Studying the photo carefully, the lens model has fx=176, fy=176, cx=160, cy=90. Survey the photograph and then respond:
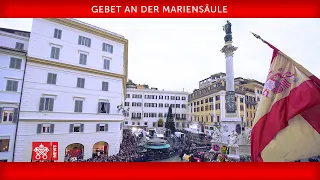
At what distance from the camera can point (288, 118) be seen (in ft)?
9.19

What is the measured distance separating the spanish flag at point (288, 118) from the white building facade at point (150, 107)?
36.4 meters

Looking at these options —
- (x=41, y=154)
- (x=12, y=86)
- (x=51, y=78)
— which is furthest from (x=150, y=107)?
(x=41, y=154)

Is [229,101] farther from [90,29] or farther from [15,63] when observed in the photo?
[15,63]

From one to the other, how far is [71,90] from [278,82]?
14524mm

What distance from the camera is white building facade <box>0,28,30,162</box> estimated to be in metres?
11.8

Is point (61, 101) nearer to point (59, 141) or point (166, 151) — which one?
point (59, 141)

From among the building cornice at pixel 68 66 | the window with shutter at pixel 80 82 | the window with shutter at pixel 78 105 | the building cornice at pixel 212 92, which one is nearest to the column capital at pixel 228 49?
the building cornice at pixel 68 66

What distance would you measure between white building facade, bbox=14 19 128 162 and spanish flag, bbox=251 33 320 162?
14142 millimetres

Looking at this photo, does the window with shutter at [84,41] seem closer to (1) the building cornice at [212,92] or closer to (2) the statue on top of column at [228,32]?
(2) the statue on top of column at [228,32]

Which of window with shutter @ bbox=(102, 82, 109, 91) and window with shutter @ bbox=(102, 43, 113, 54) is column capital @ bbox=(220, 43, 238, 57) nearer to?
window with shutter @ bbox=(102, 43, 113, 54)

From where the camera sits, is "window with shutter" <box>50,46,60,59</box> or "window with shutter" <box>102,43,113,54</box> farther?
"window with shutter" <box>102,43,113,54</box>

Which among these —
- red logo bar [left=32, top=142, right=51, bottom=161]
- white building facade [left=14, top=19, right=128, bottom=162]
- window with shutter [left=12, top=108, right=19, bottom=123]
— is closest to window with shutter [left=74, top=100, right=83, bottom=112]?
white building facade [left=14, top=19, right=128, bottom=162]

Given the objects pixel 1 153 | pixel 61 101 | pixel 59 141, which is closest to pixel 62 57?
pixel 61 101

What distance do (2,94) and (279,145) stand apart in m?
15.3
